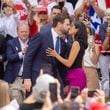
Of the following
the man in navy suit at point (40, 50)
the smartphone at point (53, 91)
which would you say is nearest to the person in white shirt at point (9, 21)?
the man in navy suit at point (40, 50)

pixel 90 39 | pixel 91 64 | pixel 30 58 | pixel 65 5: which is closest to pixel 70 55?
pixel 30 58

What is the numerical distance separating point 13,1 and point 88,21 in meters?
1.94

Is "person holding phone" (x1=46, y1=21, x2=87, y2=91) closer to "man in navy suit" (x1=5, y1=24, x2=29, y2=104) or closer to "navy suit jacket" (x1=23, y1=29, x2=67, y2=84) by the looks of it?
"navy suit jacket" (x1=23, y1=29, x2=67, y2=84)

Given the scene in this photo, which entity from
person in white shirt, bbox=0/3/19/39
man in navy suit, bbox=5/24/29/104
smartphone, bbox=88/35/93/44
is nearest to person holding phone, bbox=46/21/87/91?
man in navy suit, bbox=5/24/29/104

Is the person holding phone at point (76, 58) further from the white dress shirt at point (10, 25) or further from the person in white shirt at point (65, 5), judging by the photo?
the person in white shirt at point (65, 5)

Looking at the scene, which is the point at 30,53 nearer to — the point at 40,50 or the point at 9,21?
the point at 40,50

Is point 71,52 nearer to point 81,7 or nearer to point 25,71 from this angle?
point 25,71

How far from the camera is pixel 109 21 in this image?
41.0ft

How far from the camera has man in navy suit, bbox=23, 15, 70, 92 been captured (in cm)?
1009

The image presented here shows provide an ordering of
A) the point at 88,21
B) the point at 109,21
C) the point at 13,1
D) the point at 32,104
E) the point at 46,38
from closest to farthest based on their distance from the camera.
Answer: the point at 32,104
the point at 46,38
the point at 109,21
the point at 88,21
the point at 13,1

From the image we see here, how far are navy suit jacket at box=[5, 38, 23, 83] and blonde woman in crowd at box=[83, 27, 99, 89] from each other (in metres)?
1.45

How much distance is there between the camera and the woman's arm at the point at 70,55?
33.4 feet

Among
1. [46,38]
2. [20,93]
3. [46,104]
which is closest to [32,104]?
[46,104]

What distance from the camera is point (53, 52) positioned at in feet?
33.4
